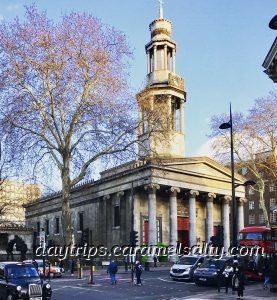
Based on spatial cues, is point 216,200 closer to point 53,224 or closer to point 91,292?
point 53,224

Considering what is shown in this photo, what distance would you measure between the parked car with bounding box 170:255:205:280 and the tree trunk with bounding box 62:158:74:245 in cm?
1052

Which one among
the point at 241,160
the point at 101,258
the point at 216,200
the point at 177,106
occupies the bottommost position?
the point at 101,258

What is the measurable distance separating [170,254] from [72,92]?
21.0 m

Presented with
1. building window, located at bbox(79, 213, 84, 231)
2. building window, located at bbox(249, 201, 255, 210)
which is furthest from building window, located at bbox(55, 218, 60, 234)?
building window, located at bbox(249, 201, 255, 210)

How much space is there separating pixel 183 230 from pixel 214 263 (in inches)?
1158

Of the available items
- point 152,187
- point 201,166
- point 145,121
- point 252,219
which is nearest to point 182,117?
point 201,166

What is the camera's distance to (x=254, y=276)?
99.5 feet

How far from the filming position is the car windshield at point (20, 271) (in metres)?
19.0

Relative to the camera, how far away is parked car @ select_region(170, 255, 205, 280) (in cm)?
2947

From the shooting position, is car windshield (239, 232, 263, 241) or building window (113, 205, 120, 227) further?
Result: building window (113, 205, 120, 227)

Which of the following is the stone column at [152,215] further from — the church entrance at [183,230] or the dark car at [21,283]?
the dark car at [21,283]

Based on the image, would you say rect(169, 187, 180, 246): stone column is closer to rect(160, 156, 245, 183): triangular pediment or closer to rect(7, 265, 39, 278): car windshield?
rect(160, 156, 245, 183): triangular pediment

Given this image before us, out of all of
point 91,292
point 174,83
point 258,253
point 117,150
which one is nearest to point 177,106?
point 174,83

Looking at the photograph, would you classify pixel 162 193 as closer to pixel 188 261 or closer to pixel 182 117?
pixel 182 117
